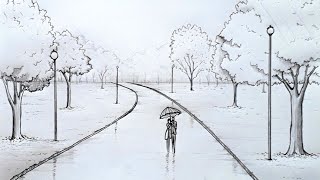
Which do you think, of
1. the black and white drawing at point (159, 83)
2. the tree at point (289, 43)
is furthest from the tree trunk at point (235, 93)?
the tree at point (289, 43)

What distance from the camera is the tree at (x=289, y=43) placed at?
9.91 meters

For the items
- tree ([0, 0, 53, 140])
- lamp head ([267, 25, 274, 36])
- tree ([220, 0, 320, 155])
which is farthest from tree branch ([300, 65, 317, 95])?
tree ([0, 0, 53, 140])

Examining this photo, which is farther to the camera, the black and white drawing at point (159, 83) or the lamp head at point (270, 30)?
the black and white drawing at point (159, 83)

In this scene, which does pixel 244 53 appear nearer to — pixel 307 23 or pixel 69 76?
pixel 307 23

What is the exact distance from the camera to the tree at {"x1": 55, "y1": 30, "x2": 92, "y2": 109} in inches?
452

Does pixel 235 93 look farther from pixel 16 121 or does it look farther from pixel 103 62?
pixel 16 121

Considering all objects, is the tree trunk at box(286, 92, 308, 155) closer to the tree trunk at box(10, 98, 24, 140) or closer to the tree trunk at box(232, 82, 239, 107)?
the tree trunk at box(232, 82, 239, 107)

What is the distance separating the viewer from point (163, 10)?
34.9ft

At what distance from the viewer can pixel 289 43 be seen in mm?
10070

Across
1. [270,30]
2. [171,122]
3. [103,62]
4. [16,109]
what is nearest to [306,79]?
[270,30]

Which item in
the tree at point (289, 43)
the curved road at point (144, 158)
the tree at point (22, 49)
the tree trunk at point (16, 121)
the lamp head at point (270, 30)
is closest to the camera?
A: the curved road at point (144, 158)

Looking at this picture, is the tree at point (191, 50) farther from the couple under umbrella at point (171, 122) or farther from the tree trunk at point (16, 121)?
the tree trunk at point (16, 121)

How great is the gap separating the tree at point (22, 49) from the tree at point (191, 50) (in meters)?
2.14

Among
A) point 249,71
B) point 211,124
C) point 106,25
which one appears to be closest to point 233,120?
point 211,124
